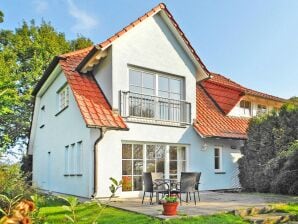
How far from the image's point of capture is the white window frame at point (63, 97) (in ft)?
54.9

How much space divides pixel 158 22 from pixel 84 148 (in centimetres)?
669

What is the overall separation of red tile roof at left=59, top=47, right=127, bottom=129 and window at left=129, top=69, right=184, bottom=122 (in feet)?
3.85

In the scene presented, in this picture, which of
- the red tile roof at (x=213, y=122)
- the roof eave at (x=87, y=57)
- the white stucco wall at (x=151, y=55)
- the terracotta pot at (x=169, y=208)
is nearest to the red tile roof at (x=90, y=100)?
the roof eave at (x=87, y=57)

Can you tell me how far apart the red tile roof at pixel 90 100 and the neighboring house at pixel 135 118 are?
0.04 metres

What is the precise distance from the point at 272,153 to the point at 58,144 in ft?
33.8

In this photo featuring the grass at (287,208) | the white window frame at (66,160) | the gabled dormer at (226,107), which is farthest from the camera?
the gabled dormer at (226,107)

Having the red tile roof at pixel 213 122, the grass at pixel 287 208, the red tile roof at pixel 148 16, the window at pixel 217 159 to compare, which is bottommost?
the grass at pixel 287 208

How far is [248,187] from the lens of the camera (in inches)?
687

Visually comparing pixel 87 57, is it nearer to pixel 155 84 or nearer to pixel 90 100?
pixel 90 100

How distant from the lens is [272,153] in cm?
1684

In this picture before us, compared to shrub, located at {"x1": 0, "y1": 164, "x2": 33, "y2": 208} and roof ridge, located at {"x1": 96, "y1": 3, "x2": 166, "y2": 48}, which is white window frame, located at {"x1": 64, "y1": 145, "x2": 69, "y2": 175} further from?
roof ridge, located at {"x1": 96, "y1": 3, "x2": 166, "y2": 48}

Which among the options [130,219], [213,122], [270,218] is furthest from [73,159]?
[270,218]

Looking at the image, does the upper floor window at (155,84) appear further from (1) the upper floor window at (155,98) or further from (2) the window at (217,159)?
(2) the window at (217,159)

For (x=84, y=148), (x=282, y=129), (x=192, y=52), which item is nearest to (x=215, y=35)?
(x=192, y=52)
